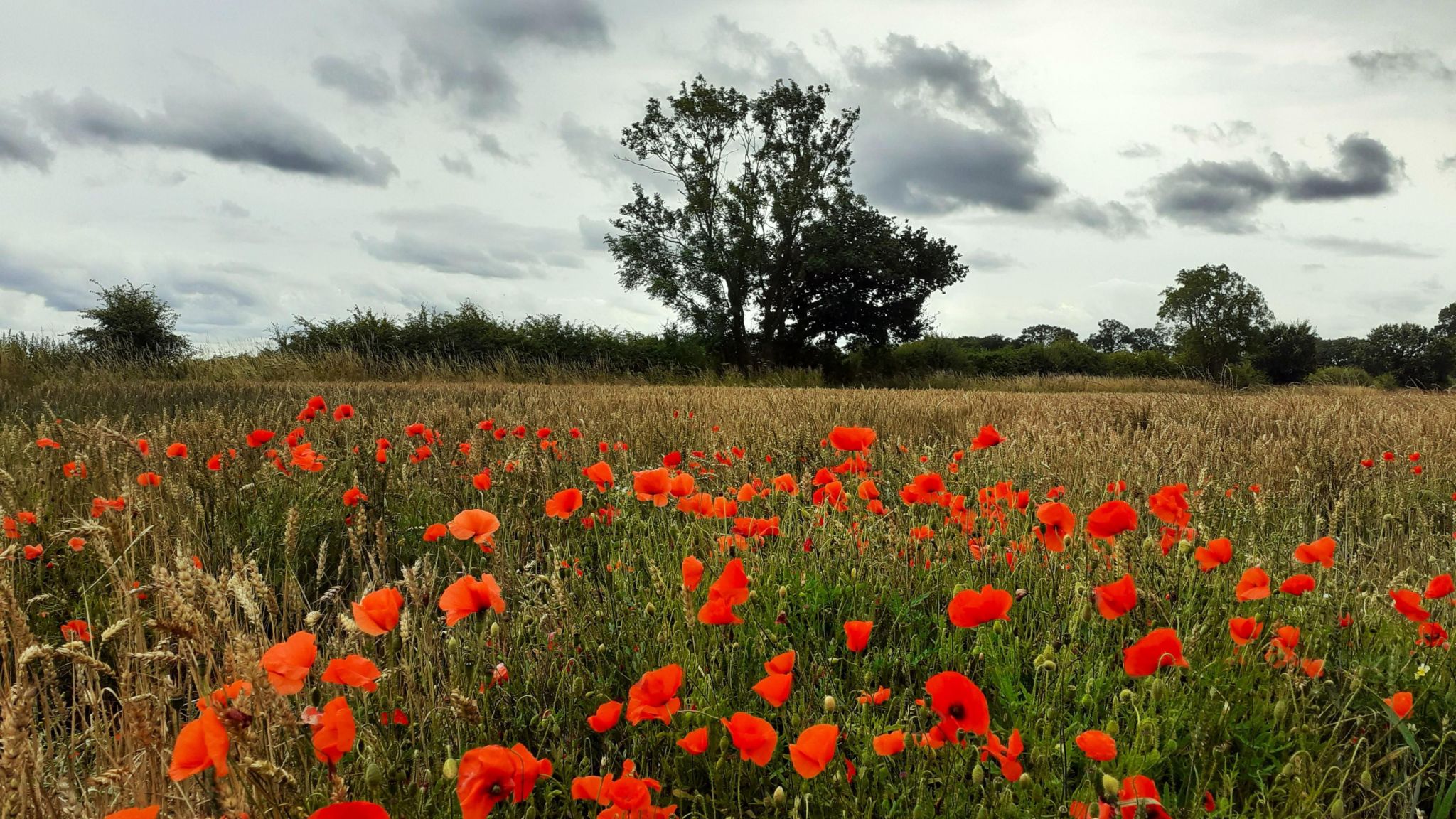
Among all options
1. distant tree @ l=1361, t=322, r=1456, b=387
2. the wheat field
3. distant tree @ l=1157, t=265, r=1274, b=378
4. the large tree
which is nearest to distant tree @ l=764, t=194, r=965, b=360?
the large tree

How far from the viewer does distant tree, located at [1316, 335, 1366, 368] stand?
208 feet

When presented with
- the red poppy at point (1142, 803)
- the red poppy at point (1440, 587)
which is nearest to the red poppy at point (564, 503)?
the red poppy at point (1142, 803)

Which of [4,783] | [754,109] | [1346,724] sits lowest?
[1346,724]

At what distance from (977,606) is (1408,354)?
77587 mm

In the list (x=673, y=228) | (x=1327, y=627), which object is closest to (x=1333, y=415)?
(x=1327, y=627)

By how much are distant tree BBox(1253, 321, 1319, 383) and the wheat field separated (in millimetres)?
45129

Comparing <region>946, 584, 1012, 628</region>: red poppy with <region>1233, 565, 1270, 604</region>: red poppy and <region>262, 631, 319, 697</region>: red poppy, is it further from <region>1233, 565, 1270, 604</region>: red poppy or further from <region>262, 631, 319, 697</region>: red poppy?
<region>262, 631, 319, 697</region>: red poppy

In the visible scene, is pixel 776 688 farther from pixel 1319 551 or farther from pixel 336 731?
pixel 1319 551

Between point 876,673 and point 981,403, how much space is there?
6138mm

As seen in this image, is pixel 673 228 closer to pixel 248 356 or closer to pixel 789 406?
pixel 248 356

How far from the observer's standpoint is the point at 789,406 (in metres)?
6.87

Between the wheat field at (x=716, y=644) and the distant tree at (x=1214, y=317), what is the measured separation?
3844 centimetres

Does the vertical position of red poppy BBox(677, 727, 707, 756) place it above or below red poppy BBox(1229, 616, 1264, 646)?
below

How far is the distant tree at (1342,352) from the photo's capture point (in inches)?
2495
